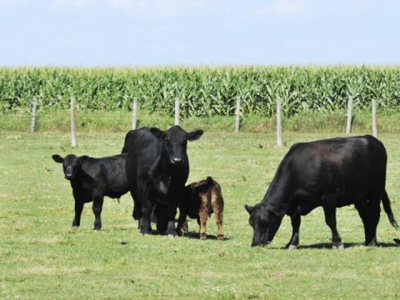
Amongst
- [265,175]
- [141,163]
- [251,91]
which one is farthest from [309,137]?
[141,163]

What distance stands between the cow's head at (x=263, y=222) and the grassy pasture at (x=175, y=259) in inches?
10.3

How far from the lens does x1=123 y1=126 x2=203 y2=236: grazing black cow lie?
19484mm

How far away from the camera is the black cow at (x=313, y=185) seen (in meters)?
17.5

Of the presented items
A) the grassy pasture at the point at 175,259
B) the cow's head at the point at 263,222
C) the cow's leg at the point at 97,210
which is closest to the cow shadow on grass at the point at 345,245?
the grassy pasture at the point at 175,259

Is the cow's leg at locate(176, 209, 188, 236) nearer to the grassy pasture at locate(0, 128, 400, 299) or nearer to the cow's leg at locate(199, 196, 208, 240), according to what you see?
the grassy pasture at locate(0, 128, 400, 299)

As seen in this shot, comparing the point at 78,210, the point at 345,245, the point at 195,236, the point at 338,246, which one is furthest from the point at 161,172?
the point at 338,246

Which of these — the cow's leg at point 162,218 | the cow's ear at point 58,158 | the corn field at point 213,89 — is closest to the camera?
the cow's leg at point 162,218

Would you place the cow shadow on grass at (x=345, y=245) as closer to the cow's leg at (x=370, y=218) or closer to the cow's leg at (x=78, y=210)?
the cow's leg at (x=370, y=218)

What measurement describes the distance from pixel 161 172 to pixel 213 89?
1547 inches

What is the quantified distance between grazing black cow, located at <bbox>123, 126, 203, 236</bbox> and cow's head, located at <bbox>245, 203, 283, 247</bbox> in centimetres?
221

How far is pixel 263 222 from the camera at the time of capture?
1753 centimetres

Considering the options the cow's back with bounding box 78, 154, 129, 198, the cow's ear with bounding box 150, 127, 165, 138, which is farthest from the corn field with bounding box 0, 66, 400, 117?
the cow's ear with bounding box 150, 127, 165, 138

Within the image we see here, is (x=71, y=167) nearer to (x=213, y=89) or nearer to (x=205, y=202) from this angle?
(x=205, y=202)

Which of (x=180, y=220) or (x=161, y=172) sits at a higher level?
(x=161, y=172)
